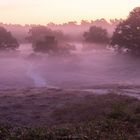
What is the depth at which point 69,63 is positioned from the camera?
98.1 m

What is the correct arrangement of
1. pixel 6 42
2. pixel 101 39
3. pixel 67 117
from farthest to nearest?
pixel 6 42
pixel 101 39
pixel 67 117

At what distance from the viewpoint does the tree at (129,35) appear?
101 metres

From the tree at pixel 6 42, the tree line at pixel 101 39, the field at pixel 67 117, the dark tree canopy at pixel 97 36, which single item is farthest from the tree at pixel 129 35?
the field at pixel 67 117

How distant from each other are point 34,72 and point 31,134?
7136cm

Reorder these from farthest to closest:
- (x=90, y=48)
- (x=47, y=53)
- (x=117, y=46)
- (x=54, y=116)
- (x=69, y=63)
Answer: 1. (x=90, y=48)
2. (x=47, y=53)
3. (x=117, y=46)
4. (x=69, y=63)
5. (x=54, y=116)

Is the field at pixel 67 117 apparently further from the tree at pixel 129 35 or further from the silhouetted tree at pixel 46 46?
the silhouetted tree at pixel 46 46

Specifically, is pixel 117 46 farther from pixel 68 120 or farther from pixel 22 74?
pixel 68 120

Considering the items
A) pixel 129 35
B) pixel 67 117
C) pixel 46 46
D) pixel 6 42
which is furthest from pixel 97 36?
pixel 67 117

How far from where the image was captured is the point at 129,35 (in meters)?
103

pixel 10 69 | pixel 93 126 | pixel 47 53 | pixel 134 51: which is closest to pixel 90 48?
pixel 47 53

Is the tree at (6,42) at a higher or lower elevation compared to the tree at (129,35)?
lower

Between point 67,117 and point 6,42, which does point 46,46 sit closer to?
point 6,42

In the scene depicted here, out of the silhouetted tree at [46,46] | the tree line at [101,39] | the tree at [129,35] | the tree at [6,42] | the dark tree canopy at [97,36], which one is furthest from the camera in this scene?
the tree at [6,42]

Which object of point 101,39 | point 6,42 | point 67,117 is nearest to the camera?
point 67,117
